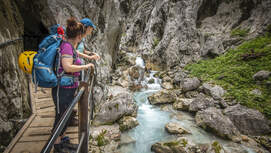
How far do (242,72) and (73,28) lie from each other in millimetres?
12576

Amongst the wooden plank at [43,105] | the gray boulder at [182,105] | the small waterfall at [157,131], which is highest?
the wooden plank at [43,105]

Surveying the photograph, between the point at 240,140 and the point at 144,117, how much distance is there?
15.6ft

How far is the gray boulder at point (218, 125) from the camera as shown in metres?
5.44

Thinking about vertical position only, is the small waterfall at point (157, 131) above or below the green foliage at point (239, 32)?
below

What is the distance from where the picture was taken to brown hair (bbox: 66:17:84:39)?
5.99 feet

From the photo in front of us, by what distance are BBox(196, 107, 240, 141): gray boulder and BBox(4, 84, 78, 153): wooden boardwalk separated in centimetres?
600

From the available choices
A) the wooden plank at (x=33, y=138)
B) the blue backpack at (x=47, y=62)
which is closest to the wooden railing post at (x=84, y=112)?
the blue backpack at (x=47, y=62)

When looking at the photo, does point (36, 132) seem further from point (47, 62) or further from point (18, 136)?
point (47, 62)

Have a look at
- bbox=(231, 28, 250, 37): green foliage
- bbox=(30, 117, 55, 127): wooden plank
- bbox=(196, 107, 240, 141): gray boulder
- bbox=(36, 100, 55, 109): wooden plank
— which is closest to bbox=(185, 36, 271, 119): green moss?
bbox=(231, 28, 250, 37): green foliage

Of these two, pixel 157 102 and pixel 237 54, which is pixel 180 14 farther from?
pixel 157 102

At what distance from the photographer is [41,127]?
118 inches

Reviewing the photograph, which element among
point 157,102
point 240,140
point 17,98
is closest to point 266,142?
point 240,140

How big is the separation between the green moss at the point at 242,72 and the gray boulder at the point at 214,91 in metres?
0.39

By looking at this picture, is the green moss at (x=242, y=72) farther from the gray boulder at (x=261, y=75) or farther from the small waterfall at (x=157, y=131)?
the small waterfall at (x=157, y=131)
